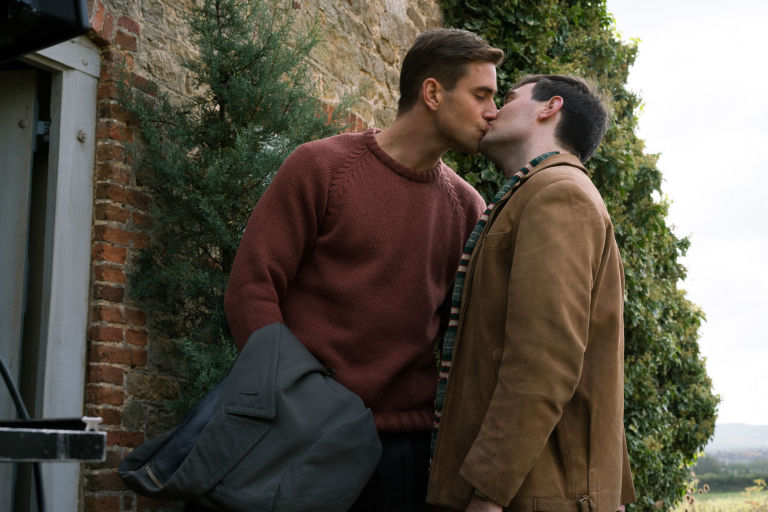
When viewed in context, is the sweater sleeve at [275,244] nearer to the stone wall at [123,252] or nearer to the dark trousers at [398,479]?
the dark trousers at [398,479]

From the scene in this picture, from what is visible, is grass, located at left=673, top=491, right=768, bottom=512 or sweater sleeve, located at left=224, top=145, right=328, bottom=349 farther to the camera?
grass, located at left=673, top=491, right=768, bottom=512

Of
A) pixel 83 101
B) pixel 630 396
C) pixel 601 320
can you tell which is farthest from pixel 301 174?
pixel 630 396

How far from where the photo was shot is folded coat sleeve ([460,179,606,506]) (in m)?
1.68

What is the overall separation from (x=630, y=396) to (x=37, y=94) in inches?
219

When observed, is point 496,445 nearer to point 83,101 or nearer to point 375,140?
point 375,140

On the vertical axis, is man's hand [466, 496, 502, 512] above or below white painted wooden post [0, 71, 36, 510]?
below

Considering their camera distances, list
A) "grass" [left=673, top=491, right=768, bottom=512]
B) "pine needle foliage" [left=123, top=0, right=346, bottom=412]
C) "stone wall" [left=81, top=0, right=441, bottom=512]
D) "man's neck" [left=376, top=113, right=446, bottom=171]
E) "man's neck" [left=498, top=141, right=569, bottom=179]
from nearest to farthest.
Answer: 1. "man's neck" [left=498, top=141, right=569, bottom=179]
2. "man's neck" [left=376, top=113, right=446, bottom=171]
3. "stone wall" [left=81, top=0, right=441, bottom=512]
4. "pine needle foliage" [left=123, top=0, right=346, bottom=412]
5. "grass" [left=673, top=491, right=768, bottom=512]

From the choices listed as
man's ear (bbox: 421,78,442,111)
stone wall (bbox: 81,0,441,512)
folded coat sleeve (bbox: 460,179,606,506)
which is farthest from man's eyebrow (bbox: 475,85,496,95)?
stone wall (bbox: 81,0,441,512)

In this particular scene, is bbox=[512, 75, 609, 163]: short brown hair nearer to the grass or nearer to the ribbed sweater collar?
the ribbed sweater collar

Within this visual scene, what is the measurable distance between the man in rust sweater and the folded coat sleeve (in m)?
0.42

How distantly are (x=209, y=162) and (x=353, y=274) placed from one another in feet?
5.02

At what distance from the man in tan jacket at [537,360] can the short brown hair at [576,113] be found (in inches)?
6.8

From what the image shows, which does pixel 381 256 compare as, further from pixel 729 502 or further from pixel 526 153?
pixel 729 502

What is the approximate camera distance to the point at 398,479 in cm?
209
